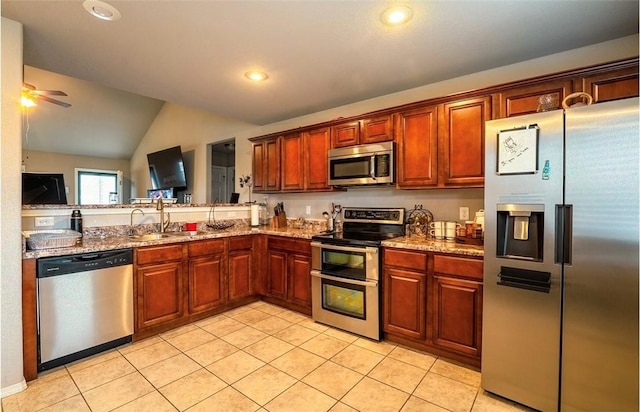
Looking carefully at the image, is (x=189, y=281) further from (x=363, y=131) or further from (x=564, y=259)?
(x=564, y=259)

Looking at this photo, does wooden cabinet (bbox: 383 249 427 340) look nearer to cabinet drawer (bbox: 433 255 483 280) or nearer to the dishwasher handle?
cabinet drawer (bbox: 433 255 483 280)

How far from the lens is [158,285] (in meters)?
2.73

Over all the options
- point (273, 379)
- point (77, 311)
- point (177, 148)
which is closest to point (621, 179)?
point (273, 379)

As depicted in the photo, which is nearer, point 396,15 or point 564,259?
point 564,259

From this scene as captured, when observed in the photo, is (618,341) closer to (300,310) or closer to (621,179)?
(621,179)

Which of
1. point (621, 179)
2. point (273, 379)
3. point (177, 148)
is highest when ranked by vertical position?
point (177, 148)

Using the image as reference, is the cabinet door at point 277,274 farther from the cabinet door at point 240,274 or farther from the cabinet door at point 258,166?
the cabinet door at point 258,166

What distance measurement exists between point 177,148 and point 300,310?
14.9 feet

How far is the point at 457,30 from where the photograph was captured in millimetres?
2020

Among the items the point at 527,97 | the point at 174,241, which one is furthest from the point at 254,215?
the point at 527,97

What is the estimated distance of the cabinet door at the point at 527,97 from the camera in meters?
2.07

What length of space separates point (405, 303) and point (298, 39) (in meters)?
2.27

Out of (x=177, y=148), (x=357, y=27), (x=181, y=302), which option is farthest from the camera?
(x=177, y=148)

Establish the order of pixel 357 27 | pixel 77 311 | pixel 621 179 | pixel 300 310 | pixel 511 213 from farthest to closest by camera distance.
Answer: pixel 300 310
pixel 77 311
pixel 357 27
pixel 511 213
pixel 621 179
